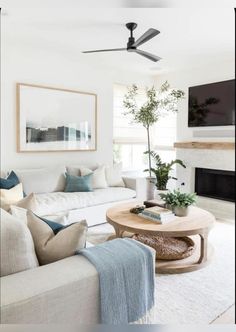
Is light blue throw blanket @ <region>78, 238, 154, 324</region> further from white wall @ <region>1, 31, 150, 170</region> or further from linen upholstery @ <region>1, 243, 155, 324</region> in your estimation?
white wall @ <region>1, 31, 150, 170</region>

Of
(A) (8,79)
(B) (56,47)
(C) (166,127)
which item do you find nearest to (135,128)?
(C) (166,127)

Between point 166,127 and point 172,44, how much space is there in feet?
1.36

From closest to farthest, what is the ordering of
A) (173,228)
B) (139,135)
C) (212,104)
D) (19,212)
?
(212,104)
(139,135)
(19,212)
(173,228)

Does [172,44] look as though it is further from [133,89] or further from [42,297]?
[42,297]

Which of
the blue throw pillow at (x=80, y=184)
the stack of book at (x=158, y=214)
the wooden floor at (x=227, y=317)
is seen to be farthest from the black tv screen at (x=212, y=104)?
the blue throw pillow at (x=80, y=184)

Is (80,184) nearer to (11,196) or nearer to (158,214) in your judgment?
(11,196)

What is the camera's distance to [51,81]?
155cm

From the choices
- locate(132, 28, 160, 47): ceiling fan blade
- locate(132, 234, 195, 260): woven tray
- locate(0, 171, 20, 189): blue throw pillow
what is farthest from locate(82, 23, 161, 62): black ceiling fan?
locate(0, 171, 20, 189): blue throw pillow

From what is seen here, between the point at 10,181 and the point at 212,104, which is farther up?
the point at 212,104

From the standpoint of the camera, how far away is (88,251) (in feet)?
3.01

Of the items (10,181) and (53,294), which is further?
(10,181)

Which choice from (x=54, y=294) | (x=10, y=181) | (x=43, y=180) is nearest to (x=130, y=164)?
(x=54, y=294)

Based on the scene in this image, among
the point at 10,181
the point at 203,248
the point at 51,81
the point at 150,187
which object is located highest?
the point at 51,81

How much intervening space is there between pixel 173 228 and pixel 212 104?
963mm
